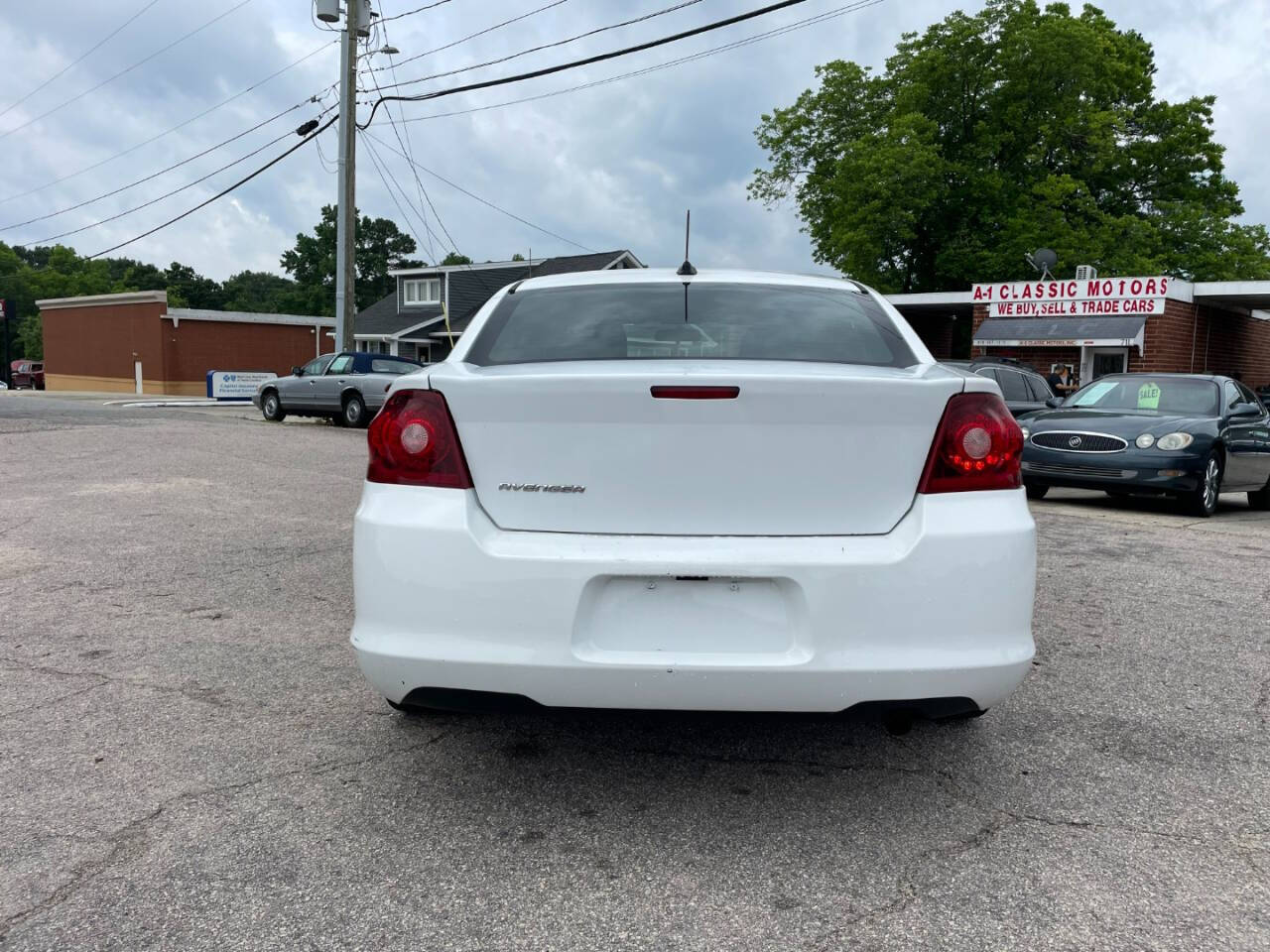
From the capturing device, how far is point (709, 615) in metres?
2.65

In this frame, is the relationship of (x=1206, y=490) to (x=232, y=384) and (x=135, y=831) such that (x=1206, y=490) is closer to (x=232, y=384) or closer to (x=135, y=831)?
(x=135, y=831)

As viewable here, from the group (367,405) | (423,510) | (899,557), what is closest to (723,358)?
(899,557)

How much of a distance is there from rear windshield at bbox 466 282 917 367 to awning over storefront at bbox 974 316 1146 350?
24824 mm

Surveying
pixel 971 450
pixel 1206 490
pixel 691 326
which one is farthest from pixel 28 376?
pixel 971 450

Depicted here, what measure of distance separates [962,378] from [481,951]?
1.93m

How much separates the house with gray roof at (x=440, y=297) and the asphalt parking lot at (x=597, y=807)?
→ 3703cm

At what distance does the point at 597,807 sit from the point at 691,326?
61.0 inches

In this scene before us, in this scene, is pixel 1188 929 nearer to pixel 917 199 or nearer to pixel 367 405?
pixel 367 405

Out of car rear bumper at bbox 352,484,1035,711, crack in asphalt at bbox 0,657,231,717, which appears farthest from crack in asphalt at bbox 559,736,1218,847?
crack in asphalt at bbox 0,657,231,717

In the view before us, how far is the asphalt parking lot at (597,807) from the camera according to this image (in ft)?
7.83

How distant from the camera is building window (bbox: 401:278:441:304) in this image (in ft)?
153

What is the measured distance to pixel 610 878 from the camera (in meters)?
2.58

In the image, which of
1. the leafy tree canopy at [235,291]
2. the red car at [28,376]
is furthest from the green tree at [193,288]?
the red car at [28,376]

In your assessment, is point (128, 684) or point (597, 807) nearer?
point (597, 807)
